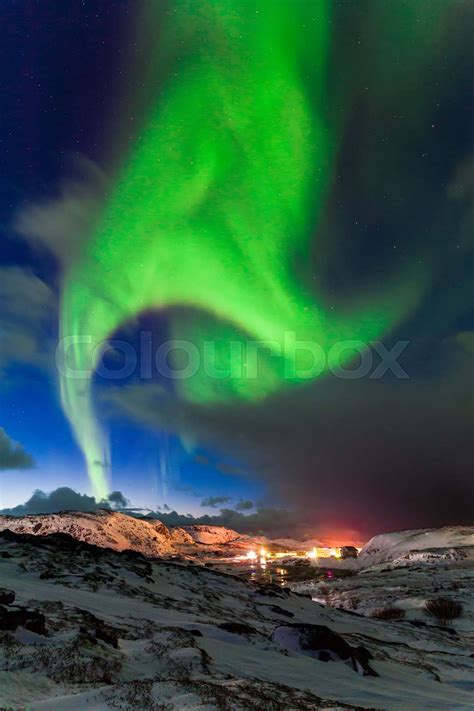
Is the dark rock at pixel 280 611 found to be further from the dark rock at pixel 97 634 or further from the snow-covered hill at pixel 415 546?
the snow-covered hill at pixel 415 546

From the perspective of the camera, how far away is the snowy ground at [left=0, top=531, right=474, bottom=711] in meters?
6.61

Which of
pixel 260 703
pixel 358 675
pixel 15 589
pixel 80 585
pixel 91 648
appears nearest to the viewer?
pixel 260 703

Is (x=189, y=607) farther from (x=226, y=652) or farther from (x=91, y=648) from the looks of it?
(x=91, y=648)

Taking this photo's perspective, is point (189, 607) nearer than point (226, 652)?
No

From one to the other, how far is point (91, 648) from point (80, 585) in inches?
539

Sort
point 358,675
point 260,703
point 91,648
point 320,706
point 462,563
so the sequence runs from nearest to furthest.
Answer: point 260,703
point 320,706
point 91,648
point 358,675
point 462,563

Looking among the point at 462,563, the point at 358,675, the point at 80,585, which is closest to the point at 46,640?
the point at 358,675

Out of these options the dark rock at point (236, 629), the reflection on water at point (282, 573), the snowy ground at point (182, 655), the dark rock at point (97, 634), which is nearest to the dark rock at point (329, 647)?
the snowy ground at point (182, 655)

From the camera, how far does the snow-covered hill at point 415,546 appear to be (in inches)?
4547

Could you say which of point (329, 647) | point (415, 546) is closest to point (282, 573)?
point (415, 546)

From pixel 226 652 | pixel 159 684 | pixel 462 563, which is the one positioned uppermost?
pixel 159 684

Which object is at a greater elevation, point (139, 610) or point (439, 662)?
point (139, 610)

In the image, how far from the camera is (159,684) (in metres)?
6.96

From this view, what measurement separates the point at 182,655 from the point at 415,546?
163730 mm
